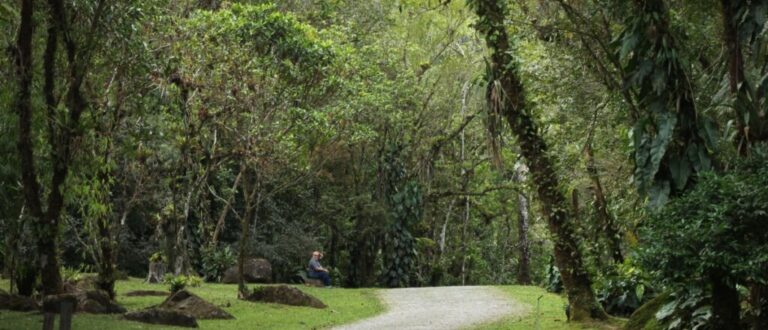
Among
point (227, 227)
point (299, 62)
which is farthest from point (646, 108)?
point (227, 227)

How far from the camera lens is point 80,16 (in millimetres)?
11930

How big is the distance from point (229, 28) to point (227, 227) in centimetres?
1285

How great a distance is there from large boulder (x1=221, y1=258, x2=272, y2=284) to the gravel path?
3.95 m

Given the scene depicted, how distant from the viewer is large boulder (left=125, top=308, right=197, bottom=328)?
13.5 meters

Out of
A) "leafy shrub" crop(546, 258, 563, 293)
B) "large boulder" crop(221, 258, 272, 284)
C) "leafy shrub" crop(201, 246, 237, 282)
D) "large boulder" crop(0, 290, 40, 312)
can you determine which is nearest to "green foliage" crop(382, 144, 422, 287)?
"large boulder" crop(221, 258, 272, 284)

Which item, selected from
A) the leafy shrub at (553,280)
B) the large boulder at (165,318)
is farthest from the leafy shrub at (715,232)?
the leafy shrub at (553,280)

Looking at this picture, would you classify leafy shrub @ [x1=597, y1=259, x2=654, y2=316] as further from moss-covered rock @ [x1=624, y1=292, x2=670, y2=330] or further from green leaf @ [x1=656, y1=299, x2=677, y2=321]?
green leaf @ [x1=656, y1=299, x2=677, y2=321]

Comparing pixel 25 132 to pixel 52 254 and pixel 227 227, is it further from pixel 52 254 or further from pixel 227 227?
pixel 227 227

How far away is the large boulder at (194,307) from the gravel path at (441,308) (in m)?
2.28

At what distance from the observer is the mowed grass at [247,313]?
42.5 ft

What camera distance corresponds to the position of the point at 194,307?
14875mm

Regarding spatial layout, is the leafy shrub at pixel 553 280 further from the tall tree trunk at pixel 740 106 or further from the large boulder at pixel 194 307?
the tall tree trunk at pixel 740 106

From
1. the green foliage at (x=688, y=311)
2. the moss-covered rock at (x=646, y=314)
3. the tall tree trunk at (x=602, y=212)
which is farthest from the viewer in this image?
the tall tree trunk at (x=602, y=212)

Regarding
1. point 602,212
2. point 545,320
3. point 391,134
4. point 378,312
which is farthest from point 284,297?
point 391,134
